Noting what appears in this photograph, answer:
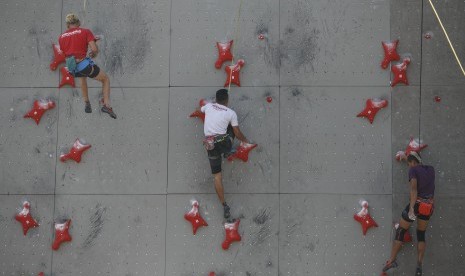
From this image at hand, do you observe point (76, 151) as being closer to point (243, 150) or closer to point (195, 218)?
point (195, 218)

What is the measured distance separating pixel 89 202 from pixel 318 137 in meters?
2.90

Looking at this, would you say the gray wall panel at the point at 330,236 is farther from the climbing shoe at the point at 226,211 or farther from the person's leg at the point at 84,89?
the person's leg at the point at 84,89

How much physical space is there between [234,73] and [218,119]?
88 cm

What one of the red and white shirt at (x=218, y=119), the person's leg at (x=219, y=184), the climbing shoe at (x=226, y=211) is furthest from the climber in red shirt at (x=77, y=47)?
the climbing shoe at (x=226, y=211)

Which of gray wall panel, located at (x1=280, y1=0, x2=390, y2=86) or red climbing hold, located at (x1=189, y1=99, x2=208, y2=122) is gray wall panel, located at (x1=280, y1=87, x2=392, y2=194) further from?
red climbing hold, located at (x1=189, y1=99, x2=208, y2=122)

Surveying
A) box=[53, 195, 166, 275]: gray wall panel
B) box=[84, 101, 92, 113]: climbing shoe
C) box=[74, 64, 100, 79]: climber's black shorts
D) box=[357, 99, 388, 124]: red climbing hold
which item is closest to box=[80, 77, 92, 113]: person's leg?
box=[84, 101, 92, 113]: climbing shoe

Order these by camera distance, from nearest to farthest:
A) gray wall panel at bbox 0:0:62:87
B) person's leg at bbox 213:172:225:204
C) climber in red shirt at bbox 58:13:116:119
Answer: climber in red shirt at bbox 58:13:116:119, person's leg at bbox 213:172:225:204, gray wall panel at bbox 0:0:62:87

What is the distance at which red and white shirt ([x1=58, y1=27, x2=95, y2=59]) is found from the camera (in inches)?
255

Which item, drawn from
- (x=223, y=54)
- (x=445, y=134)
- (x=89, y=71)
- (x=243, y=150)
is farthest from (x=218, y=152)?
(x=445, y=134)

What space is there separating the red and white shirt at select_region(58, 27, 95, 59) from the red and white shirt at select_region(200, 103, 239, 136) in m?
1.51

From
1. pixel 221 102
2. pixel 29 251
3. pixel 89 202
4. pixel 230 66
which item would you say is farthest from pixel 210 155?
pixel 29 251

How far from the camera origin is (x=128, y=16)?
7.66 m

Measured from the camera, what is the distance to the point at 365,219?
727 cm

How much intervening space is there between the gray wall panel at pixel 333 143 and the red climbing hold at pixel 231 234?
71 cm
